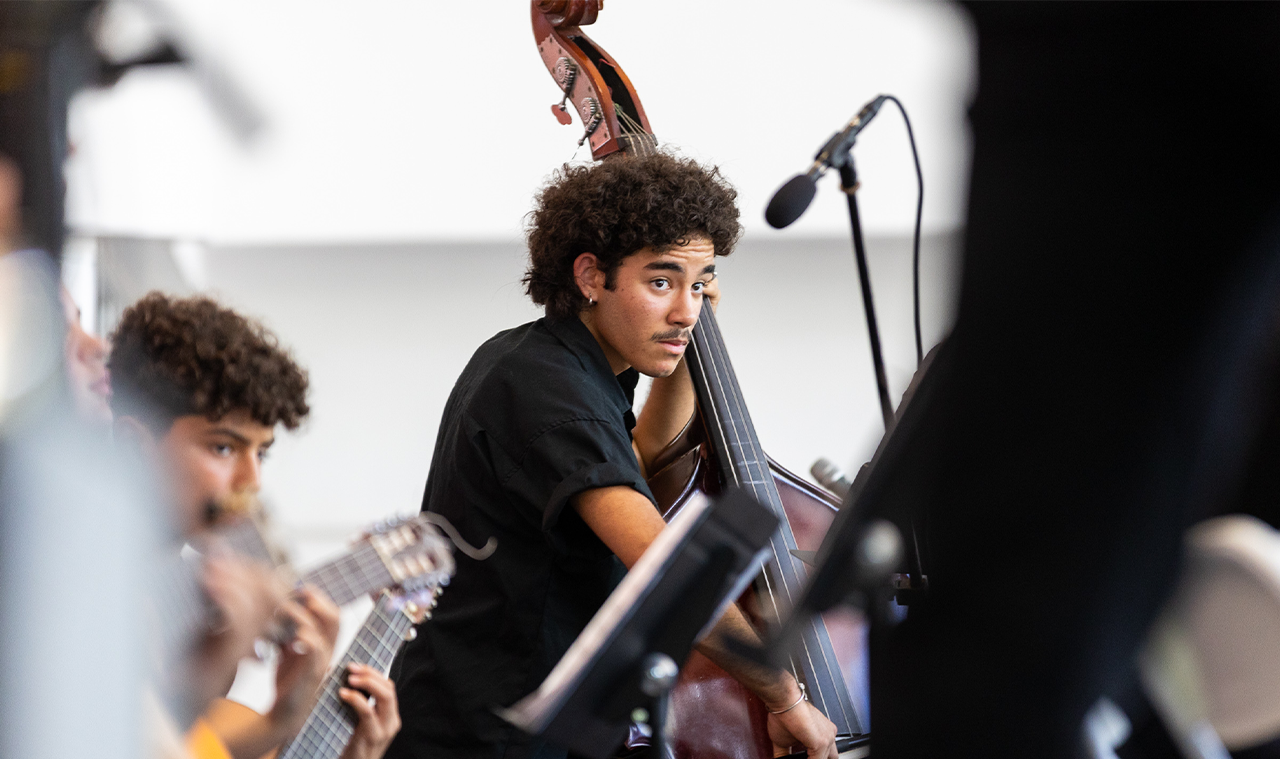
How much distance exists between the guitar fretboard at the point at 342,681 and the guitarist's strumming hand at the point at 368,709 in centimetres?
1

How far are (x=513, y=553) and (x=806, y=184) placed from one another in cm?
69

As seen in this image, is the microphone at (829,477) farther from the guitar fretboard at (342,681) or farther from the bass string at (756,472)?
the guitar fretboard at (342,681)

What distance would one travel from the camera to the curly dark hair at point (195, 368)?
1.27 m

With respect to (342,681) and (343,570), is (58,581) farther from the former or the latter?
(342,681)

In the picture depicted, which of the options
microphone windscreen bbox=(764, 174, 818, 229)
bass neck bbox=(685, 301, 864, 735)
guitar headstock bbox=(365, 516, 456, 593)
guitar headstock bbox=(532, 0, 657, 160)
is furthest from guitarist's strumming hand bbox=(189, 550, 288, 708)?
guitar headstock bbox=(532, 0, 657, 160)

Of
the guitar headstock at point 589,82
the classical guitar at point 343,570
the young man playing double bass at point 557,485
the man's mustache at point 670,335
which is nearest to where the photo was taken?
the classical guitar at point 343,570

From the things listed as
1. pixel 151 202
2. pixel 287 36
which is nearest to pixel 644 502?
pixel 151 202

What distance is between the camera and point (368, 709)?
130 centimetres

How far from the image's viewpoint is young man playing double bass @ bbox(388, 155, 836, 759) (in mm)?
1468

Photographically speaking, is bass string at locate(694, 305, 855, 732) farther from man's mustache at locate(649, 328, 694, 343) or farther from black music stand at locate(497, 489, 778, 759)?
black music stand at locate(497, 489, 778, 759)

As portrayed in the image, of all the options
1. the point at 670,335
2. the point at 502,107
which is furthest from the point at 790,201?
the point at 502,107

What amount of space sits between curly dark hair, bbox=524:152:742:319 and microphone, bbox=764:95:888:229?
0.21m

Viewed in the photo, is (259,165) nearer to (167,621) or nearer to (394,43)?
(167,621)

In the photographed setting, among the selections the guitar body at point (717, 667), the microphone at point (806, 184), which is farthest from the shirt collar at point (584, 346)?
the microphone at point (806, 184)
